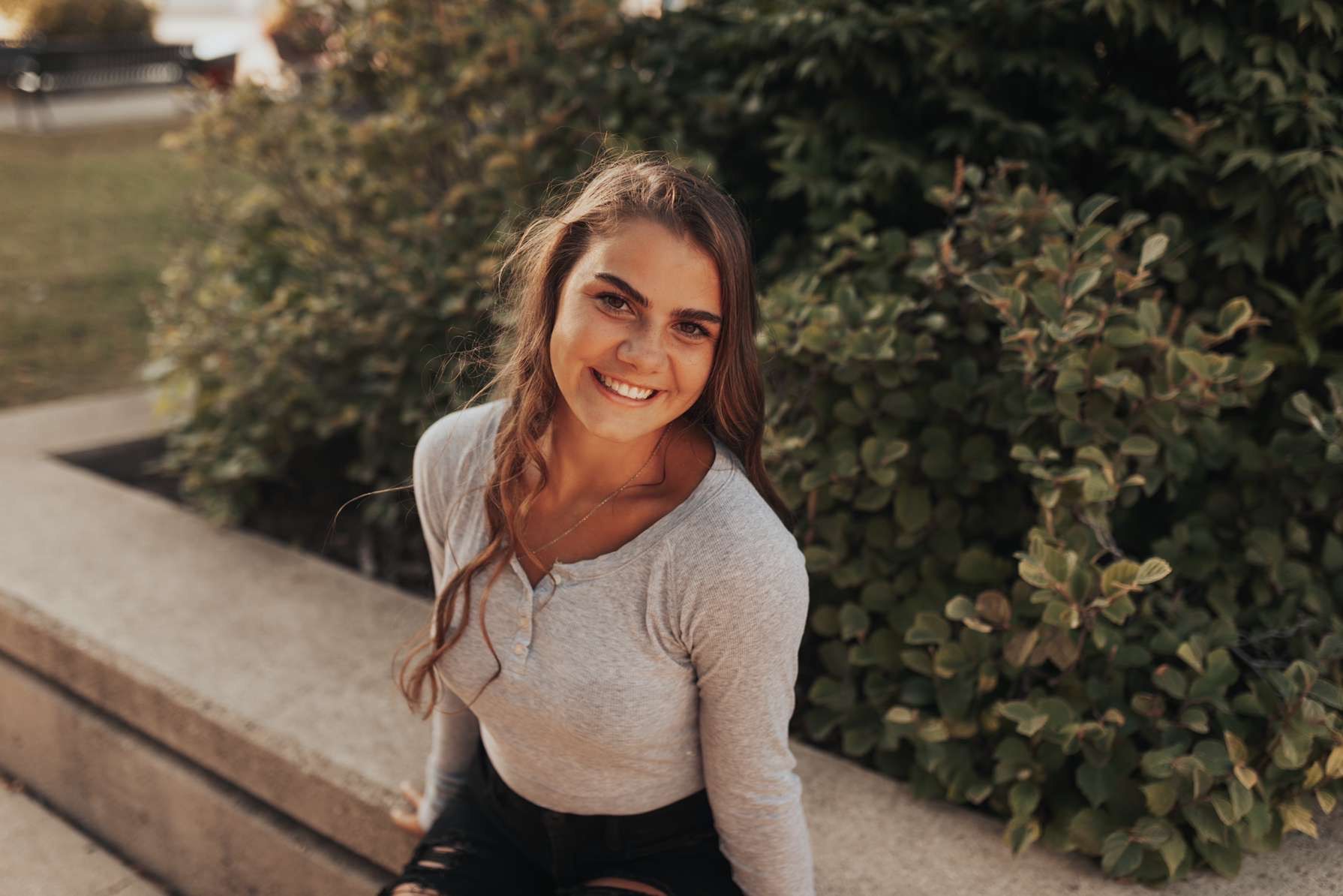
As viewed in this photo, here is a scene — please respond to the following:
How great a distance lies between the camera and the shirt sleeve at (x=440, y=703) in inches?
74.6

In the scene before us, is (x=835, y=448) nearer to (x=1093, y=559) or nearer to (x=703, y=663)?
(x=1093, y=559)

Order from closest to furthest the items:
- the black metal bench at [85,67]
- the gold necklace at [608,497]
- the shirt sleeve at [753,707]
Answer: the shirt sleeve at [753,707]
the gold necklace at [608,497]
the black metal bench at [85,67]

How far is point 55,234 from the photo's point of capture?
8195mm

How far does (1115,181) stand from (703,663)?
1746 millimetres

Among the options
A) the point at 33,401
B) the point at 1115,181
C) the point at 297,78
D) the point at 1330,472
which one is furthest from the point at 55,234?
the point at 1330,472

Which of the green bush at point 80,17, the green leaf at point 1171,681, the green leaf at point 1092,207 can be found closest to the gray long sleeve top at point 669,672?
the green leaf at point 1171,681

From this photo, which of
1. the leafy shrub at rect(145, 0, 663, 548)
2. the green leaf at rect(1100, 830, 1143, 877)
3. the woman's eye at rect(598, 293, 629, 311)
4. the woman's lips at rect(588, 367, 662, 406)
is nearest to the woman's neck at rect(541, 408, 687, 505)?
the woman's lips at rect(588, 367, 662, 406)

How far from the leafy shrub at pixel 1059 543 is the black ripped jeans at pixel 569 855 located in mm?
523

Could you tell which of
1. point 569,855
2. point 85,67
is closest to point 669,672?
point 569,855

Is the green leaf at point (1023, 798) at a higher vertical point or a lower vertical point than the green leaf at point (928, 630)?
lower

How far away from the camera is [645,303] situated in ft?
5.24

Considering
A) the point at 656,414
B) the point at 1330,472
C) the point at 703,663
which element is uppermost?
the point at 656,414

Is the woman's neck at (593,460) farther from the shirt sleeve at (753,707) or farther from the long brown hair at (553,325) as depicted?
the shirt sleeve at (753,707)

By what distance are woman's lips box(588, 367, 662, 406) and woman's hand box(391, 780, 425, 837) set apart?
37.2 inches
